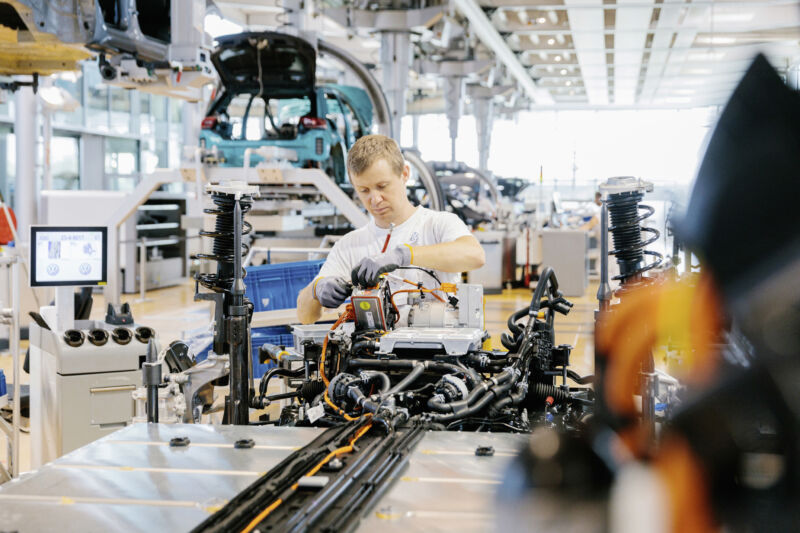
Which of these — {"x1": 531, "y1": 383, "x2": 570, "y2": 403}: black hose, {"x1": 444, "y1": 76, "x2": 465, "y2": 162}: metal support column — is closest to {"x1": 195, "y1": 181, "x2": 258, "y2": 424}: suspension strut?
{"x1": 531, "y1": 383, "x2": 570, "y2": 403}: black hose

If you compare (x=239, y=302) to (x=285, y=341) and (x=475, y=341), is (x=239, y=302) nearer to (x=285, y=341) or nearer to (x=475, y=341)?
(x=475, y=341)

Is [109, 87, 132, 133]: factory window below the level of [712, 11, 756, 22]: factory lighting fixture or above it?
below

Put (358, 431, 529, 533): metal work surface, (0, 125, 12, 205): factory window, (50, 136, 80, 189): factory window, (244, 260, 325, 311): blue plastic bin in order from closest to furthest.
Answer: (358, 431, 529, 533): metal work surface → (244, 260, 325, 311): blue plastic bin → (0, 125, 12, 205): factory window → (50, 136, 80, 189): factory window

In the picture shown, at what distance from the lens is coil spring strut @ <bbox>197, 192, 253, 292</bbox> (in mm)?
2691

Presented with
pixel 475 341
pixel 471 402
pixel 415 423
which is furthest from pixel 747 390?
pixel 475 341

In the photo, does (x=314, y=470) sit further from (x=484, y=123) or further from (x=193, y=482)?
(x=484, y=123)

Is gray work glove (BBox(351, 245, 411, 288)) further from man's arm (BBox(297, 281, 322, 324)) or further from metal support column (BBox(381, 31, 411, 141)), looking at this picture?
metal support column (BBox(381, 31, 411, 141))

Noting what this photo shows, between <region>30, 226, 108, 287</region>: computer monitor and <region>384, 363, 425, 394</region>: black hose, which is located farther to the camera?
<region>30, 226, 108, 287</region>: computer monitor

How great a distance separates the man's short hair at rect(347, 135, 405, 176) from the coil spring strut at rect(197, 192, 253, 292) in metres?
0.77

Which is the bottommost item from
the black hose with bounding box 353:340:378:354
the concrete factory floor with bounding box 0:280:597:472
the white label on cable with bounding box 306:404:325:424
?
the concrete factory floor with bounding box 0:280:597:472

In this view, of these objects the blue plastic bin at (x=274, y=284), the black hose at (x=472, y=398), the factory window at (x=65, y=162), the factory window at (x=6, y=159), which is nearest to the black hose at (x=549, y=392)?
the black hose at (x=472, y=398)

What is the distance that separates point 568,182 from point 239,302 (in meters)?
28.0

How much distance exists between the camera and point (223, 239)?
2734 mm

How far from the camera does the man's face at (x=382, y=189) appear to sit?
341cm
